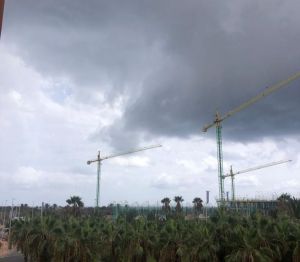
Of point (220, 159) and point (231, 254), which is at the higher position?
point (220, 159)

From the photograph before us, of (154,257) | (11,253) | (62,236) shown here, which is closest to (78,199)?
(11,253)

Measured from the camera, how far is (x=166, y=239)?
46562 mm

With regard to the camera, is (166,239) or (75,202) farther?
(75,202)

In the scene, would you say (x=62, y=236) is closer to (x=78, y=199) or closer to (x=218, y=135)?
(x=78, y=199)

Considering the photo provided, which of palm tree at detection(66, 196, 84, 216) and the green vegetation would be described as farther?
palm tree at detection(66, 196, 84, 216)

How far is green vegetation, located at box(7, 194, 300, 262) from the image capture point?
125 feet

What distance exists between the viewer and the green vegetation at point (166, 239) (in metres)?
38.0

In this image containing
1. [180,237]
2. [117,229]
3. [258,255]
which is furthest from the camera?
[117,229]

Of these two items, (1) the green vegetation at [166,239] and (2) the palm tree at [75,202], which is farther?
(2) the palm tree at [75,202]

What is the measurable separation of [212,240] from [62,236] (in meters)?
20.3

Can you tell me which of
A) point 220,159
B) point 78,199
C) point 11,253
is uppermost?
point 220,159

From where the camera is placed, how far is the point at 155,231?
49219 mm

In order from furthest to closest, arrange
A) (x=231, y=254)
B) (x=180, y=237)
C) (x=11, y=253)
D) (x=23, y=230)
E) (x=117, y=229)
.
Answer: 1. (x=11, y=253)
2. (x=23, y=230)
3. (x=117, y=229)
4. (x=180, y=237)
5. (x=231, y=254)

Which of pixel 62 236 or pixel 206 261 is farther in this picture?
pixel 62 236
